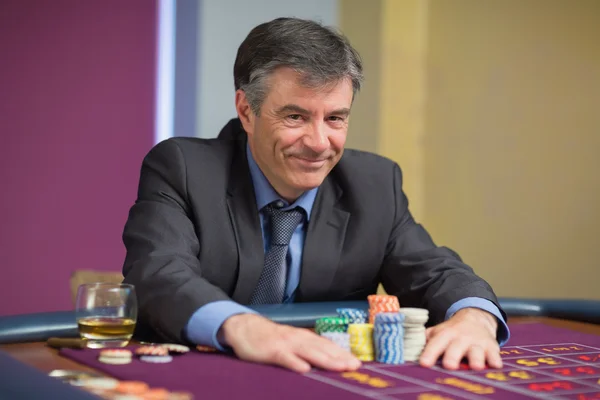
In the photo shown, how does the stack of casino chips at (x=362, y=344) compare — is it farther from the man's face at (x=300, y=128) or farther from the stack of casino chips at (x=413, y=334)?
the man's face at (x=300, y=128)

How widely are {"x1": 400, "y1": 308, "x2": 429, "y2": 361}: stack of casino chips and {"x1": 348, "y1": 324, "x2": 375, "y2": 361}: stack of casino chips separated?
0.08m

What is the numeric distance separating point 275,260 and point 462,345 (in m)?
0.93

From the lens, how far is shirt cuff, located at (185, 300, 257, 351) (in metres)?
1.88

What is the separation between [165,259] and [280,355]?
0.60m

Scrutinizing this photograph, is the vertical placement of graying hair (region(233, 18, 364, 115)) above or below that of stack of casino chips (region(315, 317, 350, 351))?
above

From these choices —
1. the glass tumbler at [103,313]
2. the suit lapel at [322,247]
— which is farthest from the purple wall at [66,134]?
the glass tumbler at [103,313]

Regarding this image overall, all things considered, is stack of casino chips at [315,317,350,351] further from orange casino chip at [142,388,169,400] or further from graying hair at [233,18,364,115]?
graying hair at [233,18,364,115]

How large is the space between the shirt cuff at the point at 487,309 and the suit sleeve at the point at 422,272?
0.02m

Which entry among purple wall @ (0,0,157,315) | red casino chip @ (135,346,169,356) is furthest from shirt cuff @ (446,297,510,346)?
purple wall @ (0,0,157,315)

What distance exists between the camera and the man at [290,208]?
2.41 metres

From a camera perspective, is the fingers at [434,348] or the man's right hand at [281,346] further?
the fingers at [434,348]

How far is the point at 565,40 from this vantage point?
17.7 ft

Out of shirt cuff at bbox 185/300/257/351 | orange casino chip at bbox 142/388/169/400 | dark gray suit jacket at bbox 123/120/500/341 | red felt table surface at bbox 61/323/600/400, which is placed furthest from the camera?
dark gray suit jacket at bbox 123/120/500/341

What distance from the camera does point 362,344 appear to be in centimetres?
181
